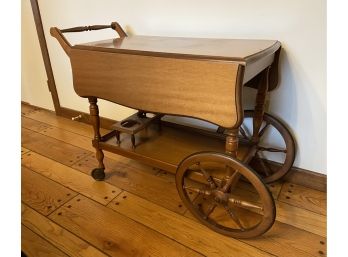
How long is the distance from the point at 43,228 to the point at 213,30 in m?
1.21

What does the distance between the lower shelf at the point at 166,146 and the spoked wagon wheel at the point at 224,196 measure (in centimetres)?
11

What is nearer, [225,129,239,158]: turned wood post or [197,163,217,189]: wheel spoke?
[225,129,239,158]: turned wood post

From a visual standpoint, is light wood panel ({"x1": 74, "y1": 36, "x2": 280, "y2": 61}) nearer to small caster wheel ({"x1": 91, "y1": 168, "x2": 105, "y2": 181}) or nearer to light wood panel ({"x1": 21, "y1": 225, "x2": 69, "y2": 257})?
small caster wheel ({"x1": 91, "y1": 168, "x2": 105, "y2": 181})

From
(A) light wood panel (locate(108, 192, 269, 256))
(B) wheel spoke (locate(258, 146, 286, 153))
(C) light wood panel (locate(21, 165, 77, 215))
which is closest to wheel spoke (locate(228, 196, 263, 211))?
(A) light wood panel (locate(108, 192, 269, 256))

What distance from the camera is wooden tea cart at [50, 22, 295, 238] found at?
0.92 m

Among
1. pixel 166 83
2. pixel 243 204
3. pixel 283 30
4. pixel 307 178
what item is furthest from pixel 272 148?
pixel 166 83

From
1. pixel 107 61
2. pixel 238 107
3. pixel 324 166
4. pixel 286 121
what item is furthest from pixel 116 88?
pixel 324 166

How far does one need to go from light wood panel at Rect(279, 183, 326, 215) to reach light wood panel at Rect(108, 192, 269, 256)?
363 mm

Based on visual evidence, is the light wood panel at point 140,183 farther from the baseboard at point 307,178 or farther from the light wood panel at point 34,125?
the light wood panel at point 34,125

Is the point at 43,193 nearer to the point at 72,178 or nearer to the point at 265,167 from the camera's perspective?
the point at 72,178

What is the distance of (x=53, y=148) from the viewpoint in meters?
1.91

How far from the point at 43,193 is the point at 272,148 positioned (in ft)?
3.96

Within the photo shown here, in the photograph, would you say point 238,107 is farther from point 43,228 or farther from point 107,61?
point 43,228

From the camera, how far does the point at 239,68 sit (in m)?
0.85
